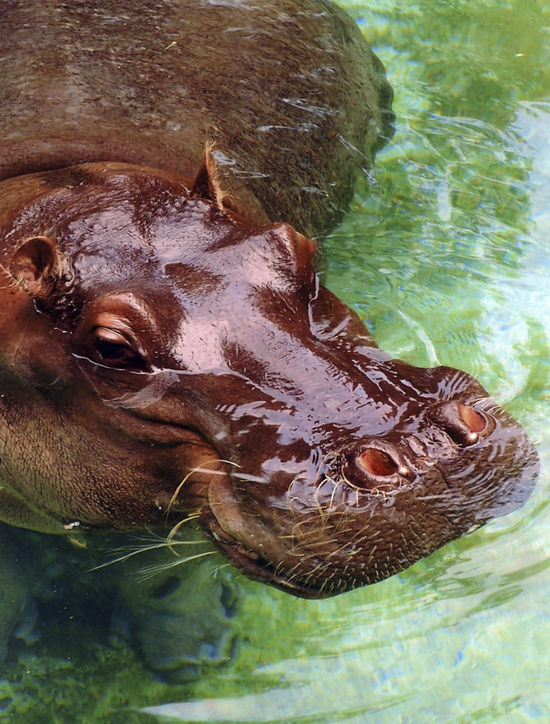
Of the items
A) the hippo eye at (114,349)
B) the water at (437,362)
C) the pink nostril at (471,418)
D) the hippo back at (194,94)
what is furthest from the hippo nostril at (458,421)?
the hippo back at (194,94)

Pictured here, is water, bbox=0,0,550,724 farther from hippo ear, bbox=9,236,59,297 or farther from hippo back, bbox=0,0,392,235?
hippo ear, bbox=9,236,59,297

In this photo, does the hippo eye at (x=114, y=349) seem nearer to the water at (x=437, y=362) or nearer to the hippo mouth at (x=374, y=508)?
the hippo mouth at (x=374, y=508)

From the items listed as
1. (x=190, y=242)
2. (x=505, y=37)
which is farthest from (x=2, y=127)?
(x=505, y=37)

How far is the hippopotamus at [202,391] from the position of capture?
2912 millimetres

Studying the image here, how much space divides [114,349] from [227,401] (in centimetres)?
46

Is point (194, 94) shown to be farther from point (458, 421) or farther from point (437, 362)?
point (458, 421)

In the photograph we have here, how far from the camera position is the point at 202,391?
3131 millimetres

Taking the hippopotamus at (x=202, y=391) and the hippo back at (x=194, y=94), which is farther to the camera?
the hippo back at (x=194, y=94)

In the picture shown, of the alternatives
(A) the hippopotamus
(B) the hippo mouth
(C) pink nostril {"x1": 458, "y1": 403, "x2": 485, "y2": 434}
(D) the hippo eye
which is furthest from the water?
(D) the hippo eye

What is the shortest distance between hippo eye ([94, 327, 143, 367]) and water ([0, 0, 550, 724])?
1829mm

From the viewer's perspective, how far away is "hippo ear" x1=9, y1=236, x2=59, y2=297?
329cm

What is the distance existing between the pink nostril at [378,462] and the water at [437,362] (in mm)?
1778

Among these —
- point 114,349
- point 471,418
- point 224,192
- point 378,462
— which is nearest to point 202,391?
point 114,349

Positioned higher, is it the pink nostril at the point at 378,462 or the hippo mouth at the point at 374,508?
the pink nostril at the point at 378,462
